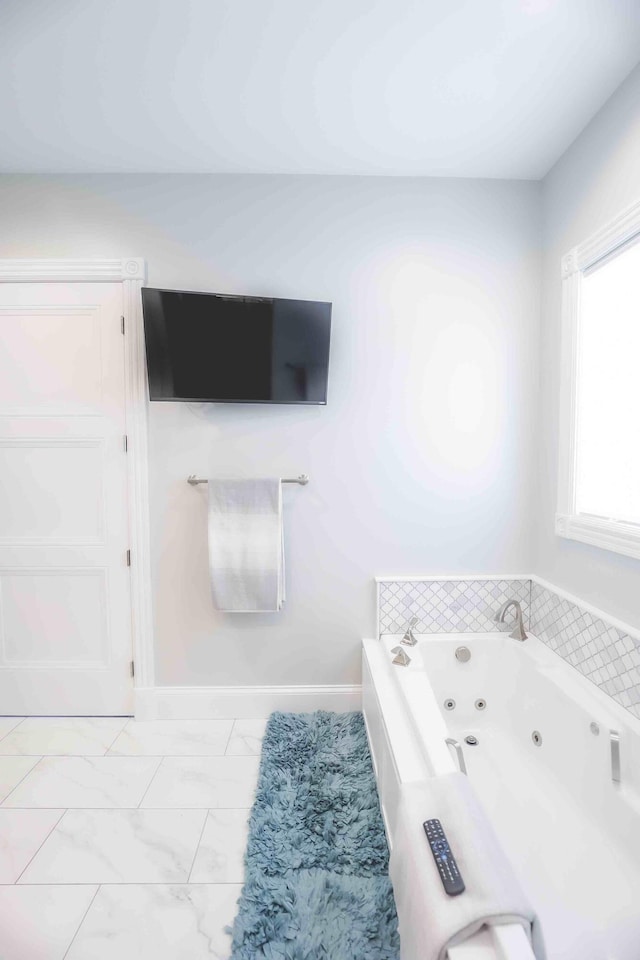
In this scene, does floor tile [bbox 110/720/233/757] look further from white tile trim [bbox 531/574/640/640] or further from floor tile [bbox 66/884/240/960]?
white tile trim [bbox 531/574/640/640]

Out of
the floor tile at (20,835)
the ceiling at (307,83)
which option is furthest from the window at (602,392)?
the floor tile at (20,835)

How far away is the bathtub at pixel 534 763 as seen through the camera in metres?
1.10

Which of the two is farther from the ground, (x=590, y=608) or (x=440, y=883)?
(x=590, y=608)

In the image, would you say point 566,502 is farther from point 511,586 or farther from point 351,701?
point 351,701

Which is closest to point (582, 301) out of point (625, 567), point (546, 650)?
point (625, 567)

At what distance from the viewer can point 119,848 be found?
1435 millimetres

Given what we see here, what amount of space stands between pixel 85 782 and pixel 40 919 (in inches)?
20.8

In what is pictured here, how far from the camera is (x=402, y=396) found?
2047 millimetres

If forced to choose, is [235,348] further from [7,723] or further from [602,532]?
[7,723]

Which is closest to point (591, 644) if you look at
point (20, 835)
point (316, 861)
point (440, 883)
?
point (440, 883)

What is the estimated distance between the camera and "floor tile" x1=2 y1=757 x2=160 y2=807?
163 centimetres

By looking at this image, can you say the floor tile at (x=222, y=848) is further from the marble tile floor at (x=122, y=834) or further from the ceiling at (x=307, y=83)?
the ceiling at (x=307, y=83)

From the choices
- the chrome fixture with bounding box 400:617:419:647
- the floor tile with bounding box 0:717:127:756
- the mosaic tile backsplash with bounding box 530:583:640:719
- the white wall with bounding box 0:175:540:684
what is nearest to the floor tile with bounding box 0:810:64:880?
the floor tile with bounding box 0:717:127:756

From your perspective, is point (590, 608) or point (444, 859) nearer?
point (444, 859)
